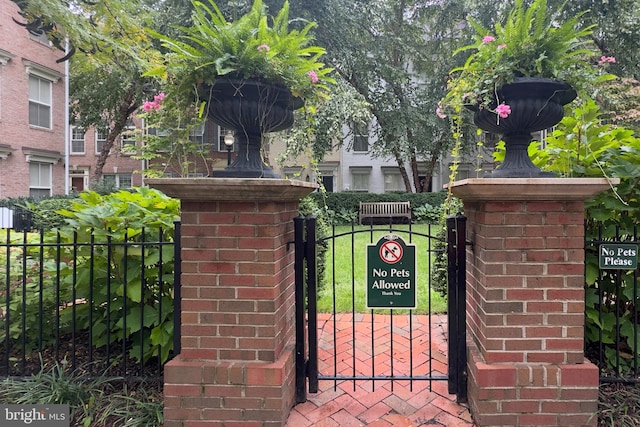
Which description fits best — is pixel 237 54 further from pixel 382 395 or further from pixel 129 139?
pixel 129 139

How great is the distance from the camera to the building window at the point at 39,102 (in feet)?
44.5

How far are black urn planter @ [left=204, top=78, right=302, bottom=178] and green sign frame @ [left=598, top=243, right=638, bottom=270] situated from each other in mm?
2134

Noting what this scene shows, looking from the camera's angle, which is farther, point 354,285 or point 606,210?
point 354,285

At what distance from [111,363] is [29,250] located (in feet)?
4.03

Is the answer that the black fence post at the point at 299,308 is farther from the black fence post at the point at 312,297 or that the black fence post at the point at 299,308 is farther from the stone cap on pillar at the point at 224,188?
the stone cap on pillar at the point at 224,188

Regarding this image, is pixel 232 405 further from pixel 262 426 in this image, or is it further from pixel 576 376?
pixel 576 376

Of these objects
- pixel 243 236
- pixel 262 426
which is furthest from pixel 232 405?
pixel 243 236

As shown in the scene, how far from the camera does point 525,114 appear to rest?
2.17 meters

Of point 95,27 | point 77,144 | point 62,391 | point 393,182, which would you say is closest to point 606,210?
point 62,391

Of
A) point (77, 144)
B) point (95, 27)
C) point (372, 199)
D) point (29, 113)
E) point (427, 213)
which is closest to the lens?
point (95, 27)

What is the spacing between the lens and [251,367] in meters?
2.16

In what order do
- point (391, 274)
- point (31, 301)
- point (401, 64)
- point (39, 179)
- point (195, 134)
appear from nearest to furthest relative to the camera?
point (391, 274) < point (31, 301) < point (195, 134) < point (39, 179) < point (401, 64)

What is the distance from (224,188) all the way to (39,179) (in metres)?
15.9

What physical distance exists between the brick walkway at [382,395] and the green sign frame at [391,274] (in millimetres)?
253
